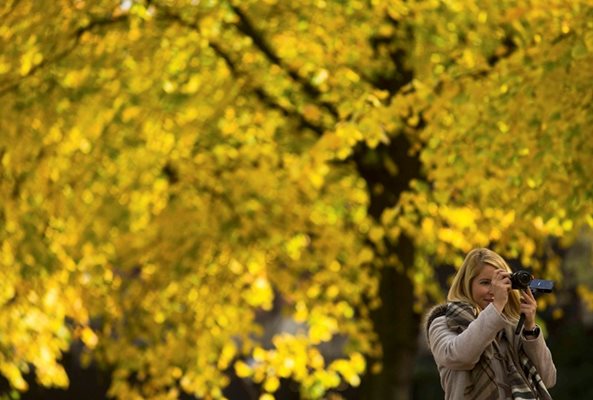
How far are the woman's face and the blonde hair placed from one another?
2 centimetres

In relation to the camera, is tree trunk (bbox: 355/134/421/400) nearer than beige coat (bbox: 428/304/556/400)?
No

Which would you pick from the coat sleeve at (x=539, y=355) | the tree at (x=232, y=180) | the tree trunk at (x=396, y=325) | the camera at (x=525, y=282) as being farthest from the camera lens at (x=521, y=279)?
the tree trunk at (x=396, y=325)

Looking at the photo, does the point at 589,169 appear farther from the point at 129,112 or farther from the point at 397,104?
the point at 129,112

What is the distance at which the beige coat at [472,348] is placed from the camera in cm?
641

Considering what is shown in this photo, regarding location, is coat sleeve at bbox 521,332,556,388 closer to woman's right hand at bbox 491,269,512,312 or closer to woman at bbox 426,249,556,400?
woman at bbox 426,249,556,400

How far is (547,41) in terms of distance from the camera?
11.2m

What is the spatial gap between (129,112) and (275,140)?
1.56 meters

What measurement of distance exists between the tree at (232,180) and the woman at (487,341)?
561 centimetres

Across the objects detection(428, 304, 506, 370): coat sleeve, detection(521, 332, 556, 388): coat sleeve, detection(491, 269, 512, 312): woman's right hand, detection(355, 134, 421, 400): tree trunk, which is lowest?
detection(355, 134, 421, 400): tree trunk

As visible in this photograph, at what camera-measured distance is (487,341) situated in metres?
6.42

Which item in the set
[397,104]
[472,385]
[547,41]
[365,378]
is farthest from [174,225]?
[472,385]

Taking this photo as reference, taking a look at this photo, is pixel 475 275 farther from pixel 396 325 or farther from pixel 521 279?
pixel 396 325

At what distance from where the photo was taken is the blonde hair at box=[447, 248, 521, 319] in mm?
6656

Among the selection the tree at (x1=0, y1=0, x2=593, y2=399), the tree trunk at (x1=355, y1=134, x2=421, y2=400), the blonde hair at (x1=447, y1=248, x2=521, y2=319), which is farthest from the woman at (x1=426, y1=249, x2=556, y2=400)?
the tree trunk at (x1=355, y1=134, x2=421, y2=400)
